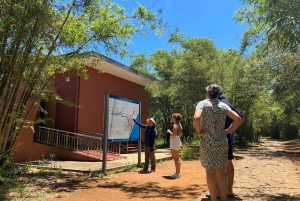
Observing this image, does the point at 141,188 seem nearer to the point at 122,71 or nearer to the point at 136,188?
the point at 136,188

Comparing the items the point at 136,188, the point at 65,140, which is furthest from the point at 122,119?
the point at 65,140

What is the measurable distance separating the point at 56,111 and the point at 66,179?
6172mm

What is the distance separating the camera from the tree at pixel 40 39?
4.09m

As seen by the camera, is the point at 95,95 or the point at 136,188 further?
the point at 95,95

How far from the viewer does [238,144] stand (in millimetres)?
20641

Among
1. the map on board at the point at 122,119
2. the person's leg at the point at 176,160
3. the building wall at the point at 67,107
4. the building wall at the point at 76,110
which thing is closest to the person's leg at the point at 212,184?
the person's leg at the point at 176,160

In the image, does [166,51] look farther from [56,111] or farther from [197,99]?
[56,111]

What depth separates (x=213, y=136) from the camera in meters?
3.75

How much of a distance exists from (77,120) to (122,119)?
14.9 ft

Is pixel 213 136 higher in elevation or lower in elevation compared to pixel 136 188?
higher

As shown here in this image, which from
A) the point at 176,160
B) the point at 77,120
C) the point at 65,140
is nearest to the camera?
the point at 176,160

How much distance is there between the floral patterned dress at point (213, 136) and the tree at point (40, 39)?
2.73 metres

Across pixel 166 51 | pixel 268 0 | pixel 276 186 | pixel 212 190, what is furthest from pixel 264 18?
pixel 166 51

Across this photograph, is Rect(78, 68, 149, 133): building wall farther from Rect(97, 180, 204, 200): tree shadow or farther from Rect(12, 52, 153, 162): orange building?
Rect(97, 180, 204, 200): tree shadow
